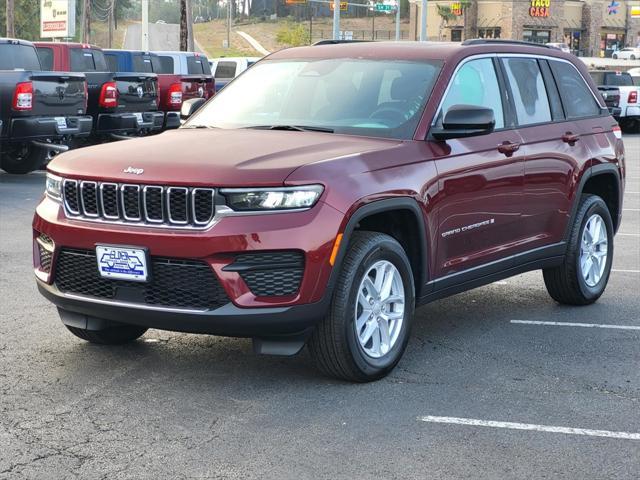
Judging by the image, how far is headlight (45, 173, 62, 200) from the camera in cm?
614

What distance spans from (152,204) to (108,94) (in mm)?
14027

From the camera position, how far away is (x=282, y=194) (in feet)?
18.2

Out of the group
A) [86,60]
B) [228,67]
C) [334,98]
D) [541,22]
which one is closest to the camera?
[334,98]

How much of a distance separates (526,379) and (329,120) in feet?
6.09

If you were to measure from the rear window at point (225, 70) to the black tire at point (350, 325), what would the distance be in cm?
2689

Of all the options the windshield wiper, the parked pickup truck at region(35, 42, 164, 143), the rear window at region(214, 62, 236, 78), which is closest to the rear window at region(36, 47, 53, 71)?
the parked pickup truck at region(35, 42, 164, 143)

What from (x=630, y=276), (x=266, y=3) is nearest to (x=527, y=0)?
(x=266, y=3)

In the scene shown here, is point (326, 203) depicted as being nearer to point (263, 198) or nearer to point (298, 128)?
point (263, 198)

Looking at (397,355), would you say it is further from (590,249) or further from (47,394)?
(590,249)

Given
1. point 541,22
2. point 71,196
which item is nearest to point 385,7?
point 541,22

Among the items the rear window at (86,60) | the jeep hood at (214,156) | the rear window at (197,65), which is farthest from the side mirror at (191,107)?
the rear window at (197,65)

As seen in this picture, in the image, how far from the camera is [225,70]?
32688mm

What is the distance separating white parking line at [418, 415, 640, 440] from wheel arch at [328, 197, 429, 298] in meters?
0.89

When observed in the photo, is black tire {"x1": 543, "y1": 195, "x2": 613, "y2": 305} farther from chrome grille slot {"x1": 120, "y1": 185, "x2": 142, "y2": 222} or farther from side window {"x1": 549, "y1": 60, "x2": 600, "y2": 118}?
chrome grille slot {"x1": 120, "y1": 185, "x2": 142, "y2": 222}
